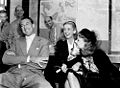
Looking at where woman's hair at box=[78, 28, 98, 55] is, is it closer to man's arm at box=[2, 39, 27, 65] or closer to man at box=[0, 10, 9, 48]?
man's arm at box=[2, 39, 27, 65]

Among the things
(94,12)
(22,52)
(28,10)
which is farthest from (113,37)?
(22,52)

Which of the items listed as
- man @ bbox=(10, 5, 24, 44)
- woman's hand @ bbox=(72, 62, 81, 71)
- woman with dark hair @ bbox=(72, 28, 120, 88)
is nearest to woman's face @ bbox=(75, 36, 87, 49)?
woman with dark hair @ bbox=(72, 28, 120, 88)

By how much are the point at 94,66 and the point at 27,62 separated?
958 millimetres

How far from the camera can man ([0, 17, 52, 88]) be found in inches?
181

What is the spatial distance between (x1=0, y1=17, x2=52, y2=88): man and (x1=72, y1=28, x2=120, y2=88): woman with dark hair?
21.0 inches

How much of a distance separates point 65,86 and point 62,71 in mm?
258

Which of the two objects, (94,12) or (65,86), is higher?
(94,12)

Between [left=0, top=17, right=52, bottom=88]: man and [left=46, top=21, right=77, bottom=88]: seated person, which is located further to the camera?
[left=46, top=21, right=77, bottom=88]: seated person

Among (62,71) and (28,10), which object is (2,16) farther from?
(62,71)

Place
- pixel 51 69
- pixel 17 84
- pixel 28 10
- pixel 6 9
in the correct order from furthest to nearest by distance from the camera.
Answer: pixel 6 9 → pixel 28 10 → pixel 51 69 → pixel 17 84

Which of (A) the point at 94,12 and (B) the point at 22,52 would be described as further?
(A) the point at 94,12

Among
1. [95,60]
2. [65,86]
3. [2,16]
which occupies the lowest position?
[65,86]

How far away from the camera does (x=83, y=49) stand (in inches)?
185

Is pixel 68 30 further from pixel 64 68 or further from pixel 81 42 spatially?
pixel 64 68
